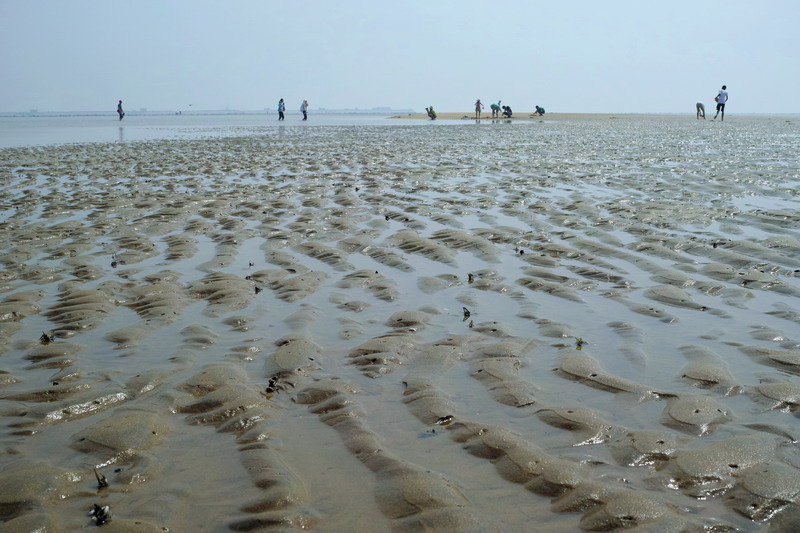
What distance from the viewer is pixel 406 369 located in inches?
170

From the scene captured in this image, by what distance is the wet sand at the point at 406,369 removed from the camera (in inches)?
113

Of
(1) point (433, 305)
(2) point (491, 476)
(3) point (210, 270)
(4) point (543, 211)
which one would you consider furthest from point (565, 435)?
(4) point (543, 211)

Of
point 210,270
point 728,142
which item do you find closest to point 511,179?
point 210,270

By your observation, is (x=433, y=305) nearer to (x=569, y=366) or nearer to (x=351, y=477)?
(x=569, y=366)

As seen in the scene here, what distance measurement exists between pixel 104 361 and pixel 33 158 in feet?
62.7

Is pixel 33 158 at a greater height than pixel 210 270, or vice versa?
pixel 33 158

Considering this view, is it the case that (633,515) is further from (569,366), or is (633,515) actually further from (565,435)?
(569,366)

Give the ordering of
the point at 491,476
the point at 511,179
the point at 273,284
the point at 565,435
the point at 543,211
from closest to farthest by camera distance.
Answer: the point at 491,476
the point at 565,435
the point at 273,284
the point at 543,211
the point at 511,179

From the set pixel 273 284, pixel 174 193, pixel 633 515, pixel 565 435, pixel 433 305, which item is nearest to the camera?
pixel 633 515

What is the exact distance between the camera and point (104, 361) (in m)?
4.52

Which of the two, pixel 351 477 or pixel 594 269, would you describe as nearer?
pixel 351 477

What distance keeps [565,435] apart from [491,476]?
0.58 metres

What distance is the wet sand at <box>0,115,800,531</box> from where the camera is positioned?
286 centimetres

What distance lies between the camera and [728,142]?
24641mm
